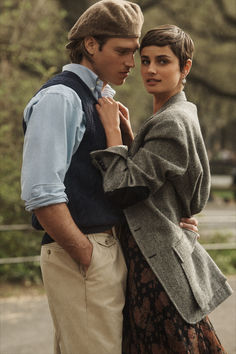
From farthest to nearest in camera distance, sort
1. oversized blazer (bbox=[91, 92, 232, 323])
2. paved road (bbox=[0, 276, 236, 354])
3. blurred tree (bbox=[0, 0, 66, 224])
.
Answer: blurred tree (bbox=[0, 0, 66, 224])
paved road (bbox=[0, 276, 236, 354])
oversized blazer (bbox=[91, 92, 232, 323])

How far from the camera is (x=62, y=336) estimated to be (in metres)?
2.06

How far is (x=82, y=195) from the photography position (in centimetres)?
201

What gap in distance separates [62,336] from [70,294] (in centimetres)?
18

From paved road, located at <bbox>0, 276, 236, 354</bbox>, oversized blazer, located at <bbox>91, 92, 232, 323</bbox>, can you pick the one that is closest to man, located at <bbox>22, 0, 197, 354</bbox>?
oversized blazer, located at <bbox>91, 92, 232, 323</bbox>

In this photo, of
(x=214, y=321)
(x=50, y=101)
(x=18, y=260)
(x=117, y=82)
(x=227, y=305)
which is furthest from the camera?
(x=18, y=260)

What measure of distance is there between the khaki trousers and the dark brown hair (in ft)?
2.49

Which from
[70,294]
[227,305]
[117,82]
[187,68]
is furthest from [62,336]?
[227,305]

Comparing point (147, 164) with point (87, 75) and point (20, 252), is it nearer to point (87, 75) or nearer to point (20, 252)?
point (87, 75)

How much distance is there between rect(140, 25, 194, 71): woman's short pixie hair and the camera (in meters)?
2.11

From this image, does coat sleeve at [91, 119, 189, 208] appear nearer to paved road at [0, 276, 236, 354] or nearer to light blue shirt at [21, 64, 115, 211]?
light blue shirt at [21, 64, 115, 211]

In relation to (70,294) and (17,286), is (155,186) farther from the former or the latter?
(17,286)

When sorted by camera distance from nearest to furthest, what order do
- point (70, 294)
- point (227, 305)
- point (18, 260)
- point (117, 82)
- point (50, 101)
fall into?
point (50, 101)
point (70, 294)
point (117, 82)
point (227, 305)
point (18, 260)

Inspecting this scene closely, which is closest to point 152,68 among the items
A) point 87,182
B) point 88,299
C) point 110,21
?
point 110,21

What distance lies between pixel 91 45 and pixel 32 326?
3439mm
